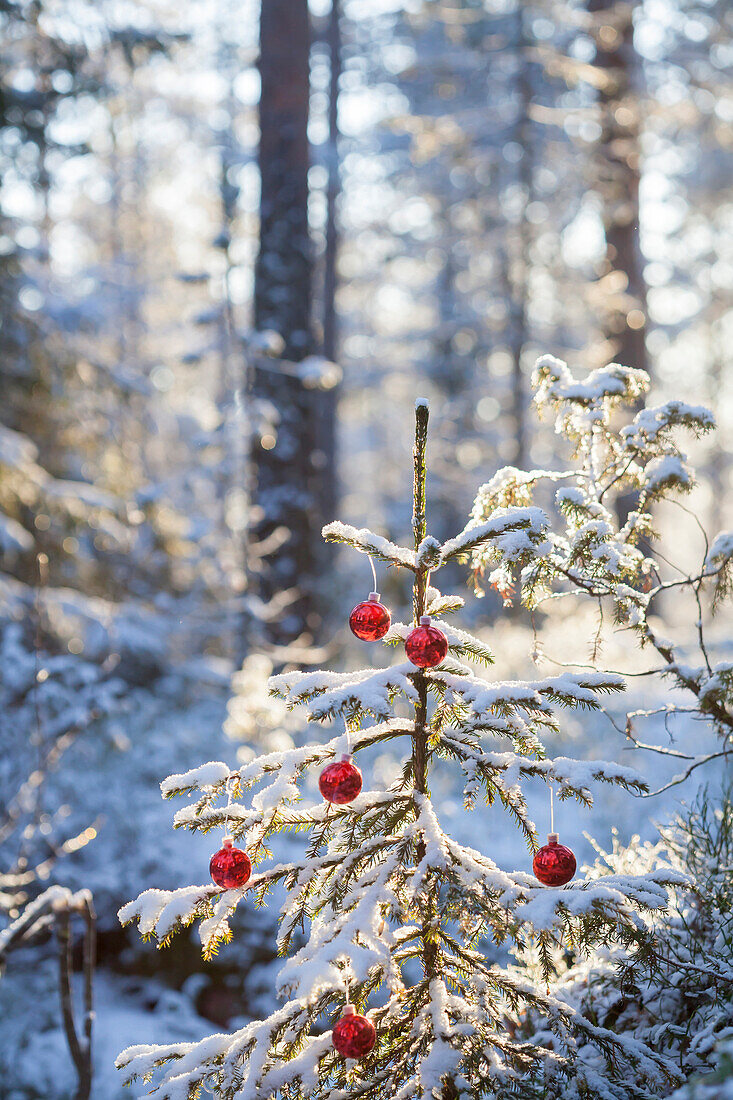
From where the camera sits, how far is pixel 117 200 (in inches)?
728

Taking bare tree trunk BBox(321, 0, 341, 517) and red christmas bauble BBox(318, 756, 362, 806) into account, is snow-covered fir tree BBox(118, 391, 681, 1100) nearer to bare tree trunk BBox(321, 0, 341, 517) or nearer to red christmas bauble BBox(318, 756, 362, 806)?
red christmas bauble BBox(318, 756, 362, 806)

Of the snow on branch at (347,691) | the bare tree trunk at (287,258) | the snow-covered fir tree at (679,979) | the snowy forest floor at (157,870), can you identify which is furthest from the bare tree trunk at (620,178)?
the snow on branch at (347,691)

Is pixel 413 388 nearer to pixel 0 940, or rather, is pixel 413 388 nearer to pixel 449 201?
pixel 449 201

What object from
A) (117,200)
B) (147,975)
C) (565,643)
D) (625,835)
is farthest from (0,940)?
(117,200)

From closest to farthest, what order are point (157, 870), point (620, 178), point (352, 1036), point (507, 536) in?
1. point (352, 1036)
2. point (507, 536)
3. point (157, 870)
4. point (620, 178)

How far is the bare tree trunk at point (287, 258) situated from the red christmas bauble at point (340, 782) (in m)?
6.07

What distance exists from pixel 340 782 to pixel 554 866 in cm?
56

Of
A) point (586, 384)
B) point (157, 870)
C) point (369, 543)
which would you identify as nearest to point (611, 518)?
point (586, 384)

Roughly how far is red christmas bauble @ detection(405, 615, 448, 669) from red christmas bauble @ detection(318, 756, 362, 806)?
29 centimetres

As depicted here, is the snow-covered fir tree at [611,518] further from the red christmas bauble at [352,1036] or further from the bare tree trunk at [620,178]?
the bare tree trunk at [620,178]

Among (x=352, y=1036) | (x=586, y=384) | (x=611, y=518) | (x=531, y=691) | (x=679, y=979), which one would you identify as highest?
(x=586, y=384)

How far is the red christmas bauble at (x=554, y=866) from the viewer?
184 centimetres

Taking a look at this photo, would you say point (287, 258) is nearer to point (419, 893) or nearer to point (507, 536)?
point (507, 536)

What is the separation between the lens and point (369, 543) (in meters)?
2.01
